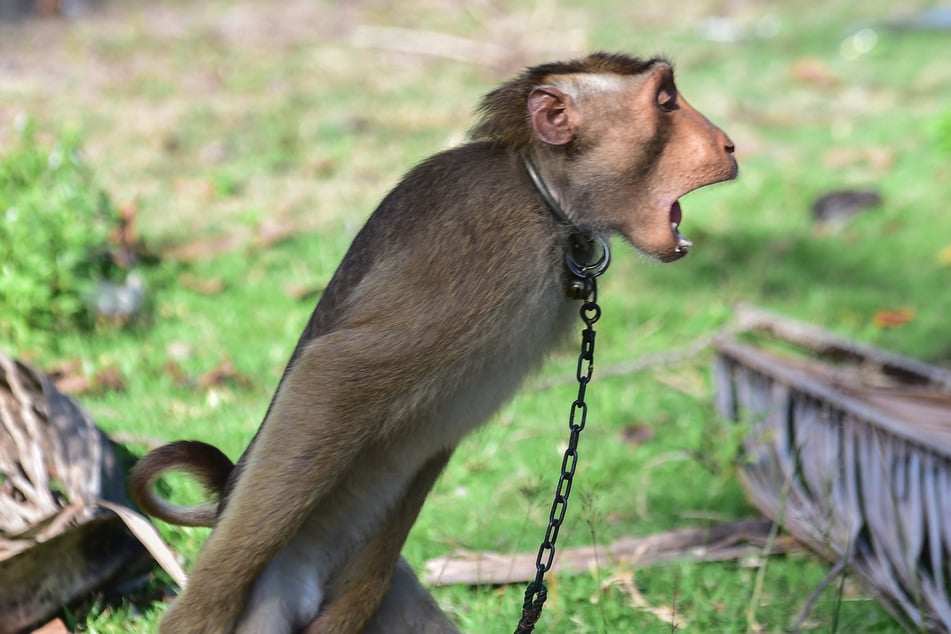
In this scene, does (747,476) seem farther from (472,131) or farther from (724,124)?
(724,124)

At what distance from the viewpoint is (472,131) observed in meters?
2.70

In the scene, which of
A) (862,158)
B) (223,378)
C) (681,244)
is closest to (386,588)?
(681,244)

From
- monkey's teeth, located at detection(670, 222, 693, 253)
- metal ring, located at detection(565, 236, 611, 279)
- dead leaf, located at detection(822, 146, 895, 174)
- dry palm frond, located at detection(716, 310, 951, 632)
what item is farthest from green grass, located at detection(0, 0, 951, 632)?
monkey's teeth, located at detection(670, 222, 693, 253)

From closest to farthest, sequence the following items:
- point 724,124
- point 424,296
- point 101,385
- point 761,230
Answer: point 424,296, point 101,385, point 761,230, point 724,124

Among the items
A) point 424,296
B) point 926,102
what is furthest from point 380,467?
point 926,102

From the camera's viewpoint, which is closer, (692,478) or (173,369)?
(692,478)

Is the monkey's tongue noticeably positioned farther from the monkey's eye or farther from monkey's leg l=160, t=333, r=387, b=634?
monkey's leg l=160, t=333, r=387, b=634

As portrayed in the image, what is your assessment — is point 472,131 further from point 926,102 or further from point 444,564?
point 926,102

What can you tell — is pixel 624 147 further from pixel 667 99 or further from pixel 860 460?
pixel 860 460

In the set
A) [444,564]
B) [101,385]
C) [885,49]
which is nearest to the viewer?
[444,564]

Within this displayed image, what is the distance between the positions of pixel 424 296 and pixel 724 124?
6.80 meters

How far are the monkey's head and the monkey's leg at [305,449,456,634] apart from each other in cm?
71

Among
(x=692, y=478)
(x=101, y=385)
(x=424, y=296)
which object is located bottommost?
(x=692, y=478)

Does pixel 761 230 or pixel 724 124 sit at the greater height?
pixel 724 124
